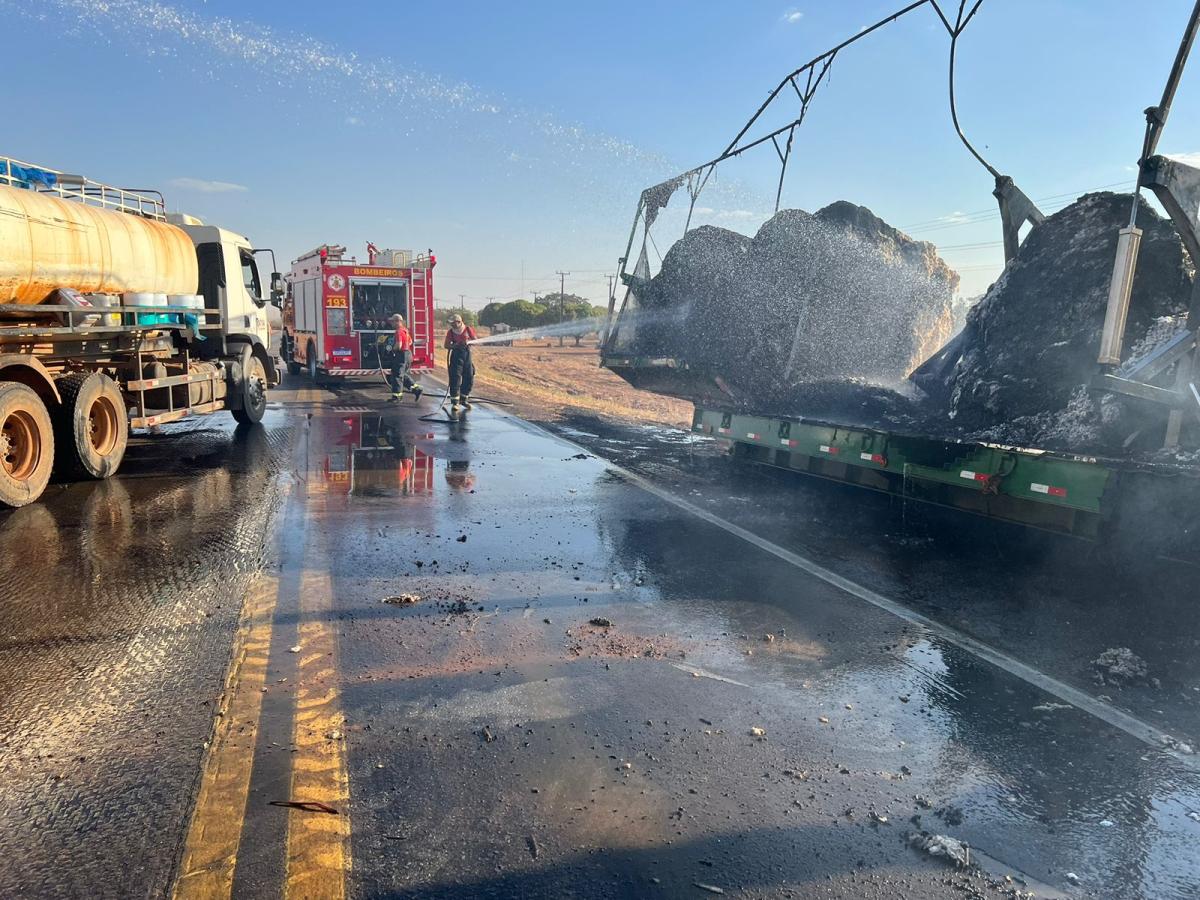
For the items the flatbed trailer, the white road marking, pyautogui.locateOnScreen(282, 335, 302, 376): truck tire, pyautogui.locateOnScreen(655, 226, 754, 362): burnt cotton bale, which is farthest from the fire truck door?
the white road marking

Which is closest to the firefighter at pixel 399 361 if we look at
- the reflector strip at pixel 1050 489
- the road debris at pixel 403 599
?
Answer: the road debris at pixel 403 599

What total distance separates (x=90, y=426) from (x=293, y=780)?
23.7 feet

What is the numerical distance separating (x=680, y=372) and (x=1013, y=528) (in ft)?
18.6

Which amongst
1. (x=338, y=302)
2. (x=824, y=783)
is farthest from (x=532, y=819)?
(x=338, y=302)

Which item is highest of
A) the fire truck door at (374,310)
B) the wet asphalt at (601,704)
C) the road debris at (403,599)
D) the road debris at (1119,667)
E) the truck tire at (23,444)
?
the fire truck door at (374,310)

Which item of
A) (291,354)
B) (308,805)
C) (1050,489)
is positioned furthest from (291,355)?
(308,805)

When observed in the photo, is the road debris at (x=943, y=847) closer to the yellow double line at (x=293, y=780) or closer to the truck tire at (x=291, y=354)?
the yellow double line at (x=293, y=780)

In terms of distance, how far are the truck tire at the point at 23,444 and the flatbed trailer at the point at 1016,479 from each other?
24.6ft

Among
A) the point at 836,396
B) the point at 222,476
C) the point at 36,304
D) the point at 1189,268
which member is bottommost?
the point at 222,476

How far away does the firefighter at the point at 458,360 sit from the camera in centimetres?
1547

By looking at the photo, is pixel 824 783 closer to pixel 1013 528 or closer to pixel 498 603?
pixel 498 603

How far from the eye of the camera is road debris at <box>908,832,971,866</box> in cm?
273

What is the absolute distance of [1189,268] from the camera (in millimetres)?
7527

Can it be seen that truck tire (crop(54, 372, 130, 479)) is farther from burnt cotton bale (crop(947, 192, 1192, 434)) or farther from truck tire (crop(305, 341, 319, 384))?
truck tire (crop(305, 341, 319, 384))
